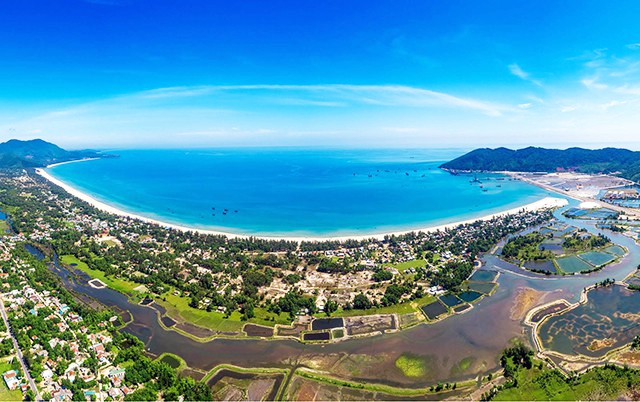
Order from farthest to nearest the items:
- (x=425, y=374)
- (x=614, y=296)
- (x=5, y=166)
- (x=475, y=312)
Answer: (x=5, y=166), (x=614, y=296), (x=475, y=312), (x=425, y=374)

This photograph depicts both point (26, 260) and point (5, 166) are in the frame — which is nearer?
point (26, 260)

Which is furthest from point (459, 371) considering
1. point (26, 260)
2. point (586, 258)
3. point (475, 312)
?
point (26, 260)

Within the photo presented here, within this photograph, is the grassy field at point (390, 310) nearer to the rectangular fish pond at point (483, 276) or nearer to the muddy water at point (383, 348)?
the muddy water at point (383, 348)

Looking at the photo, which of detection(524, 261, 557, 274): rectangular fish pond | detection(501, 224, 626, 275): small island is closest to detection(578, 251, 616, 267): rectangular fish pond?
detection(501, 224, 626, 275): small island

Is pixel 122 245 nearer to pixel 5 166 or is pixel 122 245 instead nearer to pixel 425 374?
pixel 425 374

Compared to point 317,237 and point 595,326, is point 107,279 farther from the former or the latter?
point 595,326

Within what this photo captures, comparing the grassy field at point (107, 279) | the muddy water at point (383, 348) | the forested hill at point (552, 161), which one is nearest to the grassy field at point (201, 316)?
the muddy water at point (383, 348)

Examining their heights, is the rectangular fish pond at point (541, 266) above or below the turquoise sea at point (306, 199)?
below
